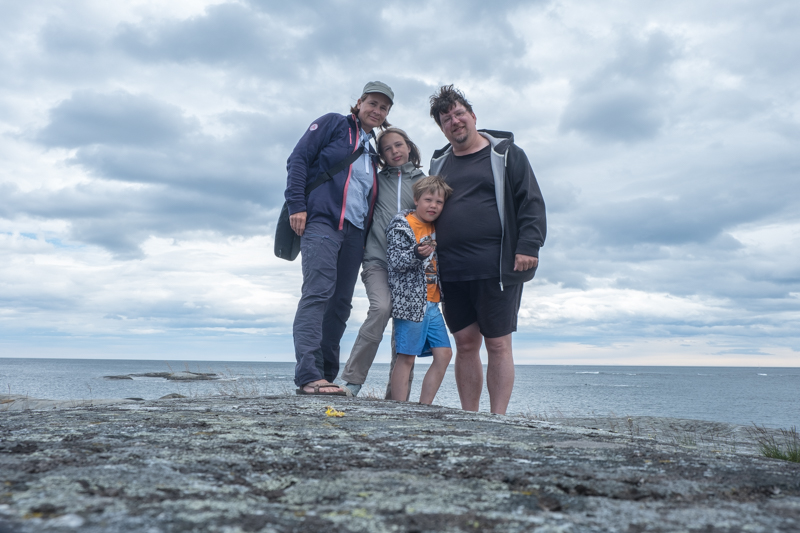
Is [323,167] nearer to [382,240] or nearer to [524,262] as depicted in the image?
[382,240]

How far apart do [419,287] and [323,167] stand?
127 cm

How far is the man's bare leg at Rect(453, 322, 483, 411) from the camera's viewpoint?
4016 millimetres

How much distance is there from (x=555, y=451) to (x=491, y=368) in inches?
92.1

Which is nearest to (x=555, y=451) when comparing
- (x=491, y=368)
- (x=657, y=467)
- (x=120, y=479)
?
(x=657, y=467)

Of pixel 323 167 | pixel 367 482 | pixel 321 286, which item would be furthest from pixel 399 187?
pixel 367 482

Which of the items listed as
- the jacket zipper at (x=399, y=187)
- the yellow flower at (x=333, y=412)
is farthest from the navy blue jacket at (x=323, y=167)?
the yellow flower at (x=333, y=412)

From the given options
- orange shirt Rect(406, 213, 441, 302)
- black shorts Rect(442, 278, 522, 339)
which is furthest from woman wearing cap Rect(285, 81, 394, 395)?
black shorts Rect(442, 278, 522, 339)

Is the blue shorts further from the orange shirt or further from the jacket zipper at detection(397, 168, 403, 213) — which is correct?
the jacket zipper at detection(397, 168, 403, 213)

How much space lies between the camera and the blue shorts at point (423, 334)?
13.2 ft

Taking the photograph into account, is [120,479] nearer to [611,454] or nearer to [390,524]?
[390,524]

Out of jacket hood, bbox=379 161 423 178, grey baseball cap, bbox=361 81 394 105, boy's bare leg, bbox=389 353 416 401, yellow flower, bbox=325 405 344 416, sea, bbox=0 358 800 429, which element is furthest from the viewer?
sea, bbox=0 358 800 429

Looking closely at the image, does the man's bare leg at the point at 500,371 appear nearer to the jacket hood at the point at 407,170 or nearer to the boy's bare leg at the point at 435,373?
the boy's bare leg at the point at 435,373

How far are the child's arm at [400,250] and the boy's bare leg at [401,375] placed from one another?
2.39 ft

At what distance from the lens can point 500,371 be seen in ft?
12.6
